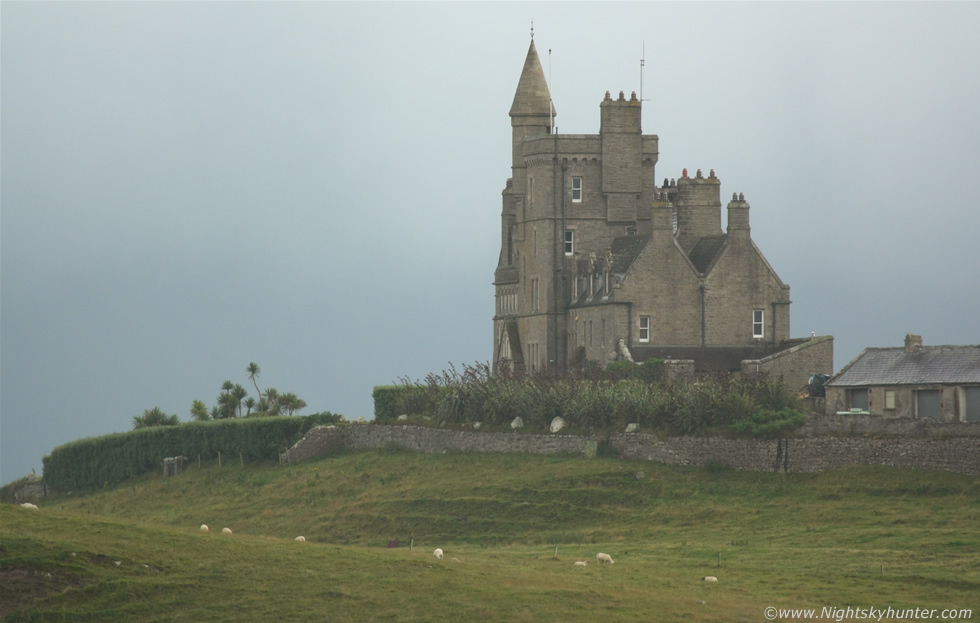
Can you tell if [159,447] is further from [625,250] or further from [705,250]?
[705,250]

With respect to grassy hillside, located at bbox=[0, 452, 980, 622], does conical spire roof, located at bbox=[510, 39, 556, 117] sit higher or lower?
higher

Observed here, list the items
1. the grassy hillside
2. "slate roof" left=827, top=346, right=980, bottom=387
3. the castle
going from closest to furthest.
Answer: the grassy hillside
"slate roof" left=827, top=346, right=980, bottom=387
the castle

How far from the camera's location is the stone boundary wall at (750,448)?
45781 millimetres

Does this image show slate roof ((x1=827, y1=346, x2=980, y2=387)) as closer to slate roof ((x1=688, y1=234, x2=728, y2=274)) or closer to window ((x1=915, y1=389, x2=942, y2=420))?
window ((x1=915, y1=389, x2=942, y2=420))

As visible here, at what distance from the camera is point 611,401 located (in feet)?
180

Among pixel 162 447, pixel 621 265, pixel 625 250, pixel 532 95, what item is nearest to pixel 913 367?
pixel 621 265

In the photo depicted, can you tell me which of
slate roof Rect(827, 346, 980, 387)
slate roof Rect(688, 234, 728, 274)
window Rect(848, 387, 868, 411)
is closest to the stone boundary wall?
slate roof Rect(827, 346, 980, 387)

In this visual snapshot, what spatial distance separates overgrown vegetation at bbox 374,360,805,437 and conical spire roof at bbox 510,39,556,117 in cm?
1803

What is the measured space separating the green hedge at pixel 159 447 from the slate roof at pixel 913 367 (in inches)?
970

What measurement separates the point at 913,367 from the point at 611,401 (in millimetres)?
10158

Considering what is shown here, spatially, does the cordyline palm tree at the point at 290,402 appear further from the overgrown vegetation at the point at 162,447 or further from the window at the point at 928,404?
the window at the point at 928,404

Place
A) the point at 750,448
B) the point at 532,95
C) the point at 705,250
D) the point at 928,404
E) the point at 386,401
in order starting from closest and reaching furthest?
the point at 750,448 < the point at 928,404 < the point at 386,401 < the point at 705,250 < the point at 532,95

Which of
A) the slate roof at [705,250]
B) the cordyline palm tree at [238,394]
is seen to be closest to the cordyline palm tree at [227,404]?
the cordyline palm tree at [238,394]

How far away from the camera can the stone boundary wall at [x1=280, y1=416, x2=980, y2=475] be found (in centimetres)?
4578
